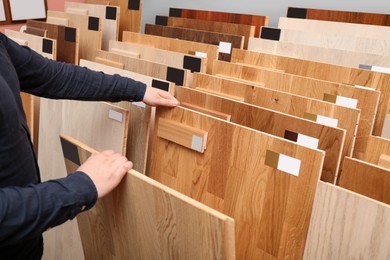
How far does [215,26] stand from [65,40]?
732 millimetres

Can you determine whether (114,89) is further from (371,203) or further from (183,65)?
(371,203)

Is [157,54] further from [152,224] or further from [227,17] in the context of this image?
[152,224]

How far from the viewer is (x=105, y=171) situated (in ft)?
2.49

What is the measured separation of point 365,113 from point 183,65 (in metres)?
0.69

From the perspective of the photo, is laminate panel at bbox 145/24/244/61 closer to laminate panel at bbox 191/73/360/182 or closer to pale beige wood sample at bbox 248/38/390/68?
pale beige wood sample at bbox 248/38/390/68

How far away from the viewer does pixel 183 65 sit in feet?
5.07

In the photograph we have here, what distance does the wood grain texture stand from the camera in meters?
0.88

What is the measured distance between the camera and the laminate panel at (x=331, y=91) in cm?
117

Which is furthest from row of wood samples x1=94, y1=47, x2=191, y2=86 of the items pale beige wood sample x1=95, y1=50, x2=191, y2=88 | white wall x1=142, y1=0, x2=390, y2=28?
white wall x1=142, y1=0, x2=390, y2=28

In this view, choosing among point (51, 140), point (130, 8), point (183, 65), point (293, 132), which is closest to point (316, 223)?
point (293, 132)

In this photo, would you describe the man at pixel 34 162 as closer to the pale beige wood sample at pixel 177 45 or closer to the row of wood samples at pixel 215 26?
the pale beige wood sample at pixel 177 45

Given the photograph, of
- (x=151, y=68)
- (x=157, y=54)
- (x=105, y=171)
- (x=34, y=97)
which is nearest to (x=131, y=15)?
(x=157, y=54)

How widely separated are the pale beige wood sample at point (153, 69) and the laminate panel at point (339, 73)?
0.35 m

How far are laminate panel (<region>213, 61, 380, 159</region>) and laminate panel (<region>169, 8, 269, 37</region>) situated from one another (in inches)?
31.0
